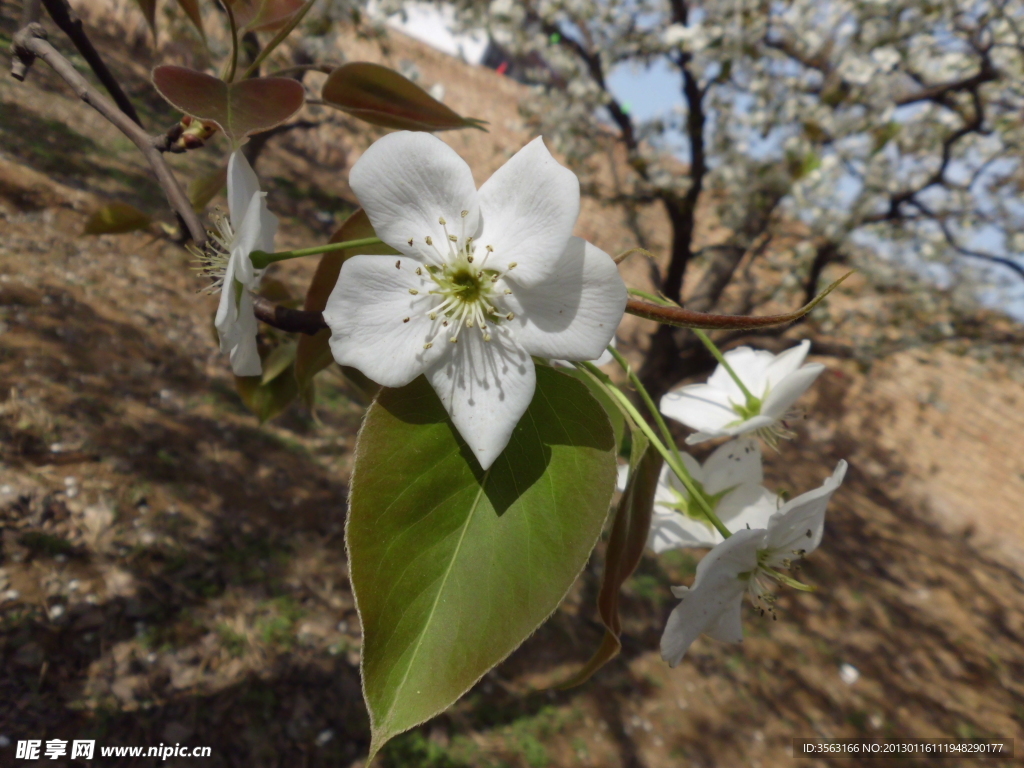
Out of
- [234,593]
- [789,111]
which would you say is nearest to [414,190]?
[234,593]

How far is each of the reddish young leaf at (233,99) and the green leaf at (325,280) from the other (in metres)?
0.08

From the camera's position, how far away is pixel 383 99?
1.76 ft

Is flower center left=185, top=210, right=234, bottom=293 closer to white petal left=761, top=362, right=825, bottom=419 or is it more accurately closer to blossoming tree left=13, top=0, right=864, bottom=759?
blossoming tree left=13, top=0, right=864, bottom=759

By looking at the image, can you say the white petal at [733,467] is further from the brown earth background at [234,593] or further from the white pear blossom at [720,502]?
the brown earth background at [234,593]

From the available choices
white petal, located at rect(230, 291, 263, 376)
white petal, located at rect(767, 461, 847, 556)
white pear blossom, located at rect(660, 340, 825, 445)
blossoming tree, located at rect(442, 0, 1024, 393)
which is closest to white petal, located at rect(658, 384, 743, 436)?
white pear blossom, located at rect(660, 340, 825, 445)

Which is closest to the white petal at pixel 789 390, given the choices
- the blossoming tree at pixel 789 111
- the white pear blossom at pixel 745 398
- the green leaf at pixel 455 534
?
the white pear blossom at pixel 745 398

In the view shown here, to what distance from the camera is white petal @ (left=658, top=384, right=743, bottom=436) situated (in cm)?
63

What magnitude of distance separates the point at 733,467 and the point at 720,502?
37 millimetres

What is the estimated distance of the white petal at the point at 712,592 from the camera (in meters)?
0.45

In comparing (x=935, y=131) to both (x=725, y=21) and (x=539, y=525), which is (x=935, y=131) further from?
(x=539, y=525)

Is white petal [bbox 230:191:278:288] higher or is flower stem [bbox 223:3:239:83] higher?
flower stem [bbox 223:3:239:83]

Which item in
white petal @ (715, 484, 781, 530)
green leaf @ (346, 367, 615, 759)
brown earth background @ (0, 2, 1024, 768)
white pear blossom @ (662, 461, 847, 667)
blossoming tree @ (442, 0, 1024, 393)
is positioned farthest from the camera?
blossoming tree @ (442, 0, 1024, 393)

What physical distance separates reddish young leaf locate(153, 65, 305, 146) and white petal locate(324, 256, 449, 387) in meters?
0.12

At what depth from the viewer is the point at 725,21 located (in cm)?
228
